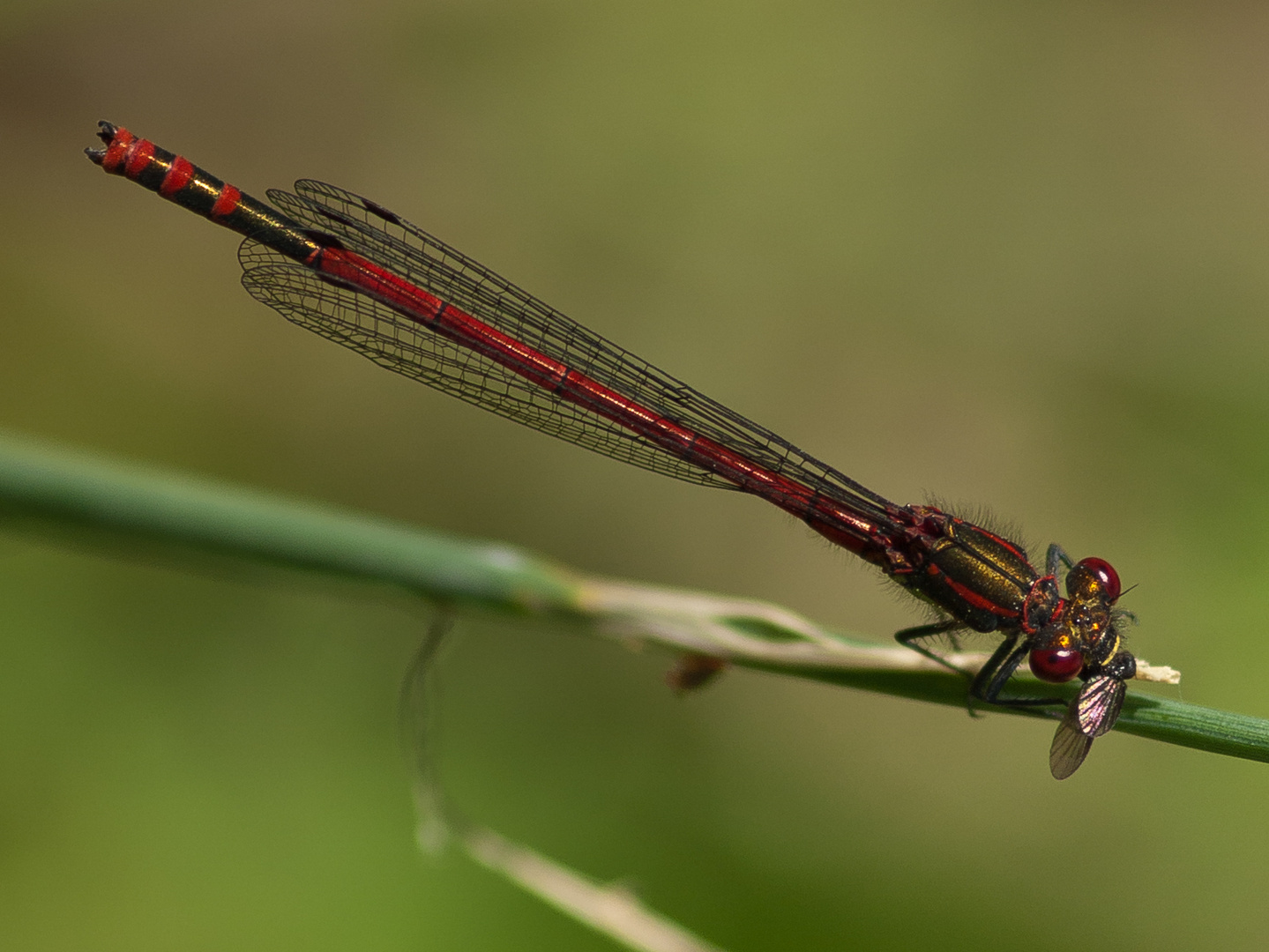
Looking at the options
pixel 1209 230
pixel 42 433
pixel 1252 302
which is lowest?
pixel 42 433

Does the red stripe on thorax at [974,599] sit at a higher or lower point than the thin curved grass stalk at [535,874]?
higher

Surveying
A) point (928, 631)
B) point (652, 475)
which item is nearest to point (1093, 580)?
point (928, 631)

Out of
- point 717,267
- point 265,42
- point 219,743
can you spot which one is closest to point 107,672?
point 219,743

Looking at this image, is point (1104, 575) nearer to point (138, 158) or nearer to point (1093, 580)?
point (1093, 580)

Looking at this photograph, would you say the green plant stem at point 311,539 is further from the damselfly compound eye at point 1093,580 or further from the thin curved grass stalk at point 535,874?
the damselfly compound eye at point 1093,580

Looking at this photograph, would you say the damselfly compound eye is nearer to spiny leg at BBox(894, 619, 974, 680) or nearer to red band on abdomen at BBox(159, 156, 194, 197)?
spiny leg at BBox(894, 619, 974, 680)

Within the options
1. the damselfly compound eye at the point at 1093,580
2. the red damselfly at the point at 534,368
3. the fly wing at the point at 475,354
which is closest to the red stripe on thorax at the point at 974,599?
the red damselfly at the point at 534,368

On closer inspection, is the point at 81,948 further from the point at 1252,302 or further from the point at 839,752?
the point at 1252,302
